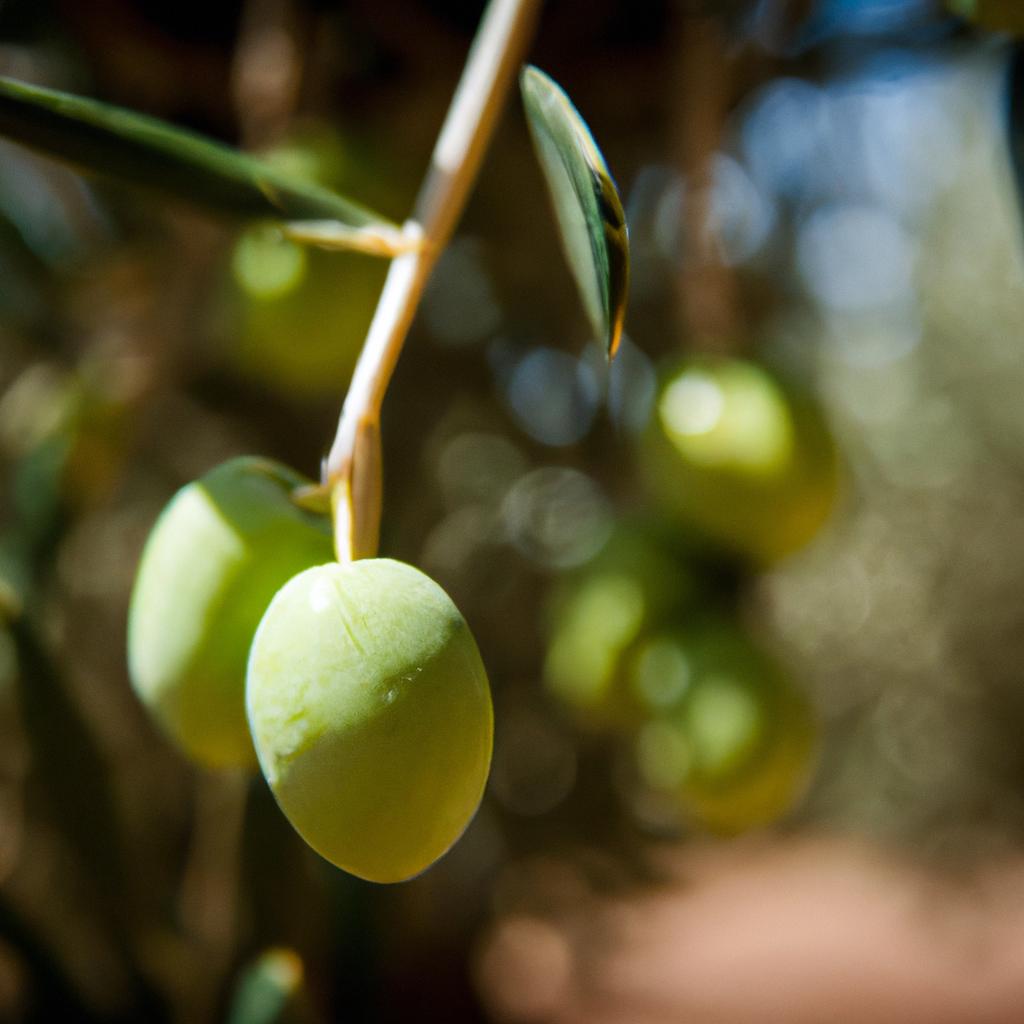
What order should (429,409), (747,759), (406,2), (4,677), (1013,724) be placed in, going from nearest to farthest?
(747,759), (406,2), (4,677), (429,409), (1013,724)

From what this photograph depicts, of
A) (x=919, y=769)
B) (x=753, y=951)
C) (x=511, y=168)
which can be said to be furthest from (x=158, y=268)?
(x=919, y=769)

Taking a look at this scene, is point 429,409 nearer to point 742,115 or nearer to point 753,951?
point 742,115

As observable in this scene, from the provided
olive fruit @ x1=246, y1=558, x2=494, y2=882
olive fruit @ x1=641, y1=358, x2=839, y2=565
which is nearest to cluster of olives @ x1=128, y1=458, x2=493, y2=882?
olive fruit @ x1=246, y1=558, x2=494, y2=882

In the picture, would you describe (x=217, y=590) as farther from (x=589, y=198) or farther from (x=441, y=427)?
(x=441, y=427)

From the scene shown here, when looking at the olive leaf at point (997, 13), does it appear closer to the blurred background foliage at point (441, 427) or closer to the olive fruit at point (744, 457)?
the blurred background foliage at point (441, 427)

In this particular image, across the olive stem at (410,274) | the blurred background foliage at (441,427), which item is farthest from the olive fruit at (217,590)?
the blurred background foliage at (441,427)

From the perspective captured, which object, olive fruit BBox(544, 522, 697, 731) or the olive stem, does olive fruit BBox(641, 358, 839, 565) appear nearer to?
olive fruit BBox(544, 522, 697, 731)
